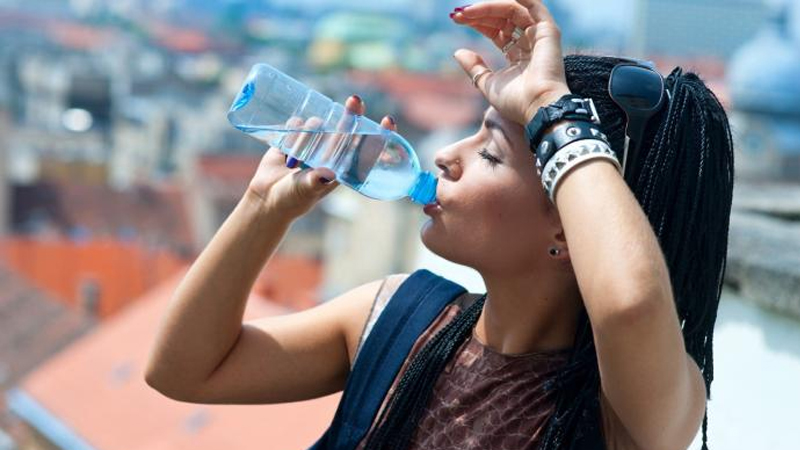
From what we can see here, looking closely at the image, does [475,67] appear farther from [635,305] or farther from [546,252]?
[635,305]

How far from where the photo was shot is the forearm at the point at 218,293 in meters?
2.27

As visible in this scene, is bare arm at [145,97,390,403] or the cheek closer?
the cheek

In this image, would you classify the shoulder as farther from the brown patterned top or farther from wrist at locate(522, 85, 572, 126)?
wrist at locate(522, 85, 572, 126)

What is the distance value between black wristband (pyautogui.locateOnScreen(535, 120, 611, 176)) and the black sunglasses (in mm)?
75

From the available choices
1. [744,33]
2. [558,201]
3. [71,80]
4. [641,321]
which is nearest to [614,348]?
[641,321]

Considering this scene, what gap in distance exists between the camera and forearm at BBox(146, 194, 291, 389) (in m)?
2.27

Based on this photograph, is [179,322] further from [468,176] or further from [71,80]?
[71,80]

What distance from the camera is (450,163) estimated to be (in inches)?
83.8

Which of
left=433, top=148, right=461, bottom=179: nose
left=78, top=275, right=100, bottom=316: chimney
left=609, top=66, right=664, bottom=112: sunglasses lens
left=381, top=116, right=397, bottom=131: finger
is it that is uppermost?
left=609, top=66, right=664, bottom=112: sunglasses lens

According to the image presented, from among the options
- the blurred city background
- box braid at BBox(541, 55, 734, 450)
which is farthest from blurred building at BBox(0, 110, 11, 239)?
box braid at BBox(541, 55, 734, 450)

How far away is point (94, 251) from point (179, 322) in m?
39.3

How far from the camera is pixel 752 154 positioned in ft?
107

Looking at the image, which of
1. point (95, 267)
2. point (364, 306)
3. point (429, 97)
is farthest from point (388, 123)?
point (429, 97)

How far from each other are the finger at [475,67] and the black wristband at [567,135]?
178 mm
